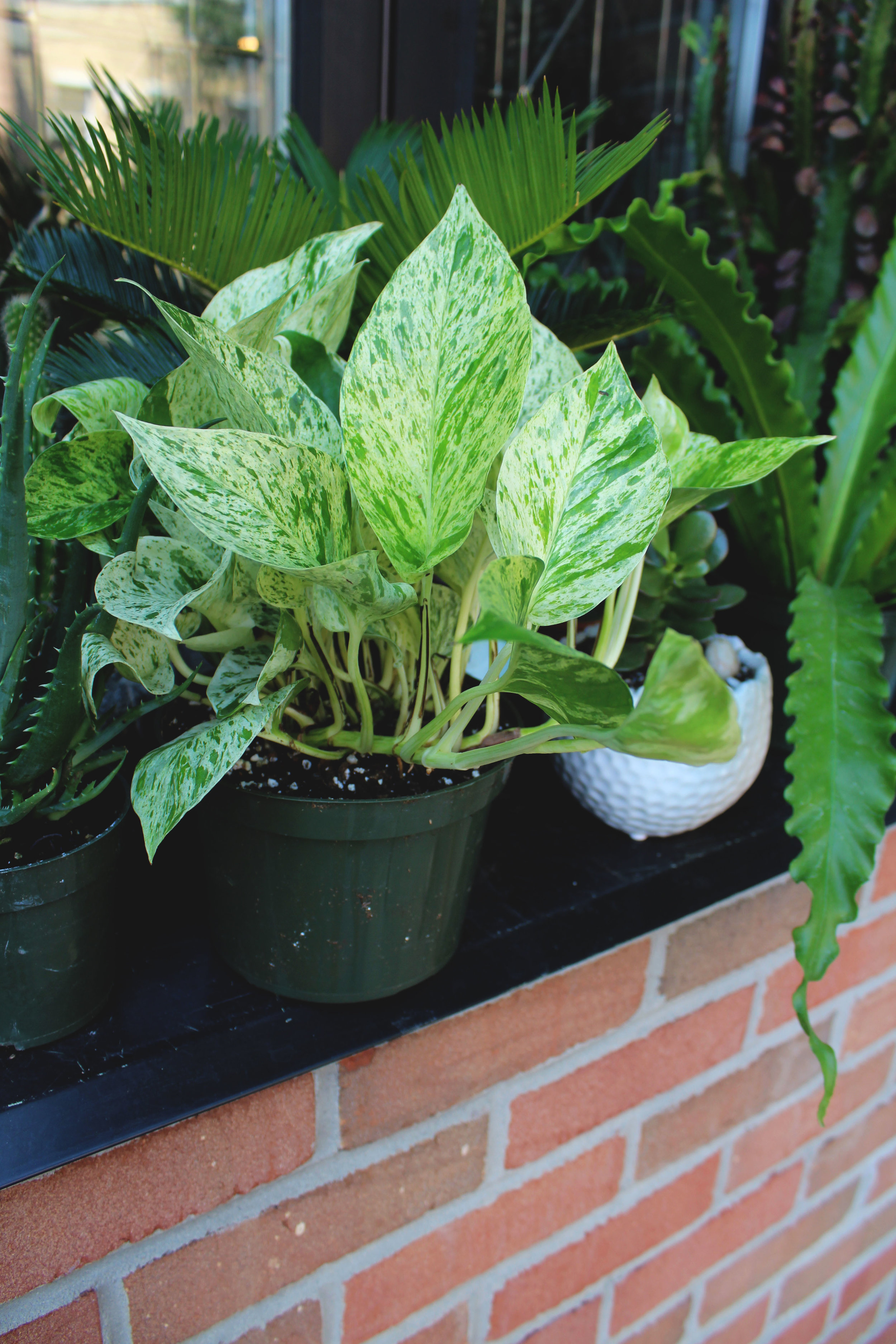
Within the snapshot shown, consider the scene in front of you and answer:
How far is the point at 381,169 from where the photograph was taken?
2.02 ft

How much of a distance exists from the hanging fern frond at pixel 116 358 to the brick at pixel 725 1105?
625mm

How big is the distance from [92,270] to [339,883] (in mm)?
357

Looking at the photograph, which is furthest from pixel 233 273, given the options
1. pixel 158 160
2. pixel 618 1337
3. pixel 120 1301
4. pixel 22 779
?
pixel 618 1337

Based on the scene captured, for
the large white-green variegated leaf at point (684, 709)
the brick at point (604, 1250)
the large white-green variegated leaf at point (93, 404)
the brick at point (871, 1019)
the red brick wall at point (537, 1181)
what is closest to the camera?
the large white-green variegated leaf at point (684, 709)

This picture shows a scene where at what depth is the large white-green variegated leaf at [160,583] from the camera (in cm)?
29

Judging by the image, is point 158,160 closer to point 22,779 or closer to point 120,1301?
point 22,779

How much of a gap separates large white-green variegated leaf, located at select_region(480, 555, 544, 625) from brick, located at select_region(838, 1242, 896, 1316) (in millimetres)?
1127

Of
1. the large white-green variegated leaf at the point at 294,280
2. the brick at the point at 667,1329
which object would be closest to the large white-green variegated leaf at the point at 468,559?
the large white-green variegated leaf at the point at 294,280

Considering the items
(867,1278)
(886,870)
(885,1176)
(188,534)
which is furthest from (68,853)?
(867,1278)

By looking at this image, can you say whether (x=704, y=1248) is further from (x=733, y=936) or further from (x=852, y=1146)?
(x=733, y=936)

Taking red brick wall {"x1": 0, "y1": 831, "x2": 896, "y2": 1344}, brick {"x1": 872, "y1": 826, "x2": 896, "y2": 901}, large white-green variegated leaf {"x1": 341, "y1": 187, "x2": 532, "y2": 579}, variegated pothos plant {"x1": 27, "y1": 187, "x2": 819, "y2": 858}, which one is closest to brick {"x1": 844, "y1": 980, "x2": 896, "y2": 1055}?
red brick wall {"x1": 0, "y1": 831, "x2": 896, "y2": 1344}

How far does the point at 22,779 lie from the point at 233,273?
0.29 metres

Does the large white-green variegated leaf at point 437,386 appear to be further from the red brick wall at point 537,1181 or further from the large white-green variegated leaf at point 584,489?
the red brick wall at point 537,1181

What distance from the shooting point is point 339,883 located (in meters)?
0.38
